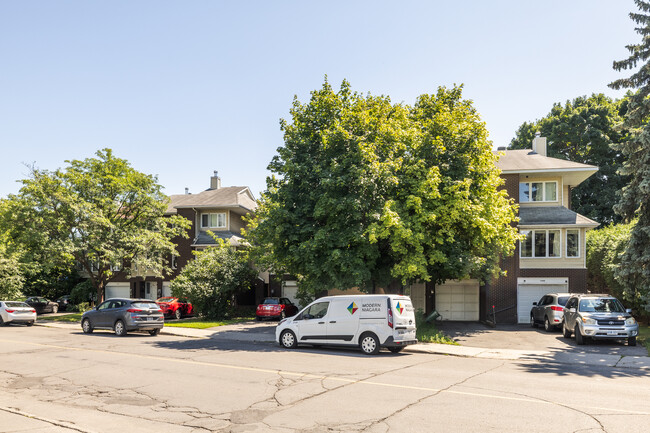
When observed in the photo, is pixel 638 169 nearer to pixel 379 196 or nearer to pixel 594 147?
pixel 379 196

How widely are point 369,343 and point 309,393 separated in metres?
6.33

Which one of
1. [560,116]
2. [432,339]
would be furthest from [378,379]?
[560,116]

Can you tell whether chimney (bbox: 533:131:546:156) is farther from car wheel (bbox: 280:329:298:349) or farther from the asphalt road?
car wheel (bbox: 280:329:298:349)

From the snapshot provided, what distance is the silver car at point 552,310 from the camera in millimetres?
23203

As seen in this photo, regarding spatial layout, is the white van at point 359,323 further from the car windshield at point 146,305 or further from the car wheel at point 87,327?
the car wheel at point 87,327

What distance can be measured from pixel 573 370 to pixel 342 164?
11018 mm

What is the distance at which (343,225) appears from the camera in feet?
68.1

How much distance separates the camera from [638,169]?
1966cm

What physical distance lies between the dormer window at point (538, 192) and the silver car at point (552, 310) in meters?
7.70

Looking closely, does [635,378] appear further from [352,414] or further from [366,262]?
[366,262]

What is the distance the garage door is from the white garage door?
2480mm

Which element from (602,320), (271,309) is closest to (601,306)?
(602,320)

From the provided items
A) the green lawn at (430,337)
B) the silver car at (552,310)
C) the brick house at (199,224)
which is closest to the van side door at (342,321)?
the green lawn at (430,337)

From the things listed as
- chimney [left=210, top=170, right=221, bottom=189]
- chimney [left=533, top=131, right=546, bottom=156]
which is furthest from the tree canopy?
chimney [left=210, top=170, right=221, bottom=189]
